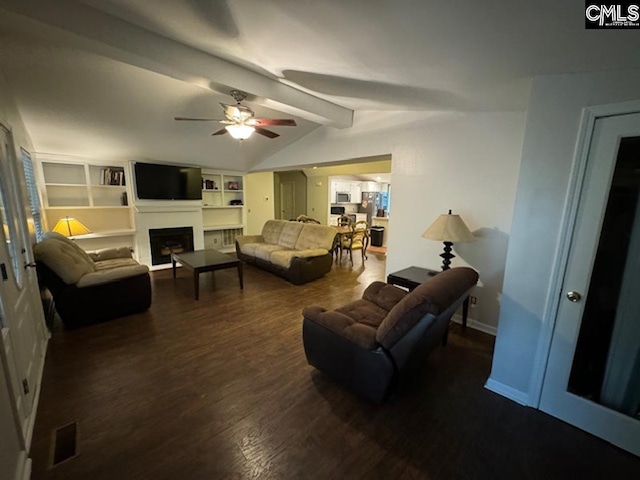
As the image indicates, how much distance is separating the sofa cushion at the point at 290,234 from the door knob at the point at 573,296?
4.22 metres

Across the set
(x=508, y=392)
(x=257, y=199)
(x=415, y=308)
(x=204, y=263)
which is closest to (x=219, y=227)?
(x=257, y=199)

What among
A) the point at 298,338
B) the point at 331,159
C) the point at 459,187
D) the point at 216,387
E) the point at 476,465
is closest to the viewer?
the point at 476,465

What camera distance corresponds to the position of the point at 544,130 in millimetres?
1666

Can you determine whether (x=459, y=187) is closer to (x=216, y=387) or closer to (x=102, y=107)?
(x=216, y=387)

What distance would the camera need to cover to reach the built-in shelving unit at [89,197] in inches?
175

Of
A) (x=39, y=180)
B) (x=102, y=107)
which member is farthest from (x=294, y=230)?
Answer: (x=39, y=180)

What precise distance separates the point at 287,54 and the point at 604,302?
109 inches

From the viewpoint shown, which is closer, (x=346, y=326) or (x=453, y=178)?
(x=346, y=326)

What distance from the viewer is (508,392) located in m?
2.00

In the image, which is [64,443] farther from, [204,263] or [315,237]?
[315,237]

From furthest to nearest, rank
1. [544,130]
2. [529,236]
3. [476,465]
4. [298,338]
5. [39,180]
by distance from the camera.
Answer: [39,180], [298,338], [529,236], [544,130], [476,465]

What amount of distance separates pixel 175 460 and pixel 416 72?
9.64ft

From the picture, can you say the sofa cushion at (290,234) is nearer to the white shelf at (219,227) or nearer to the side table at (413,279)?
the white shelf at (219,227)

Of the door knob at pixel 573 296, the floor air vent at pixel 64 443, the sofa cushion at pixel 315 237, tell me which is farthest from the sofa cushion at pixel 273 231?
the door knob at pixel 573 296
